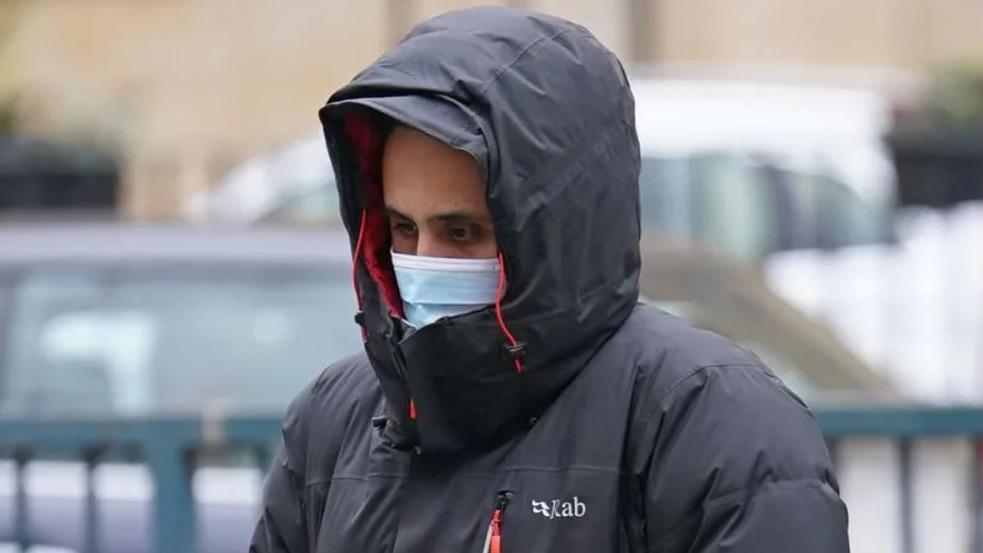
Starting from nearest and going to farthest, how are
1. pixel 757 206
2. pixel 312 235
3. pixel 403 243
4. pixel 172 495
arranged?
pixel 403 243
pixel 172 495
pixel 312 235
pixel 757 206

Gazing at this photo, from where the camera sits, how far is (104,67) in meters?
18.0

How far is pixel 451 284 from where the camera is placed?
235cm

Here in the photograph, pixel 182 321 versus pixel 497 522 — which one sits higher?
pixel 497 522

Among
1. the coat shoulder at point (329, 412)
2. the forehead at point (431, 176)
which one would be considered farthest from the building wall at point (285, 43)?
the forehead at point (431, 176)

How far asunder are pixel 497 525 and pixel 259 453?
2329mm

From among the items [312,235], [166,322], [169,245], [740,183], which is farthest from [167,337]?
[740,183]

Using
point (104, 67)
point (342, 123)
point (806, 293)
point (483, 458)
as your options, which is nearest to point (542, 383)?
point (483, 458)

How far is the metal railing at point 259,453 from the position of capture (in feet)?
14.5

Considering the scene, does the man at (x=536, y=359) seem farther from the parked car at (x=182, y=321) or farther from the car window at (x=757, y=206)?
the car window at (x=757, y=206)

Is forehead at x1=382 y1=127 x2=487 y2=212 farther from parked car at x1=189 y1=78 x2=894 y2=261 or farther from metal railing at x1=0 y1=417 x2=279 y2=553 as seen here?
parked car at x1=189 y1=78 x2=894 y2=261

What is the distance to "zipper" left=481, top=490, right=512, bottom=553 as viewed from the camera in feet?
7.25

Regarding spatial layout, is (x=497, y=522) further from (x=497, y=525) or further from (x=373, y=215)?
(x=373, y=215)

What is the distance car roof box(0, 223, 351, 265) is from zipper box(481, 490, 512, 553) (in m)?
3.18

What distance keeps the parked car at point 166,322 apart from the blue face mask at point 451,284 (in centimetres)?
255
